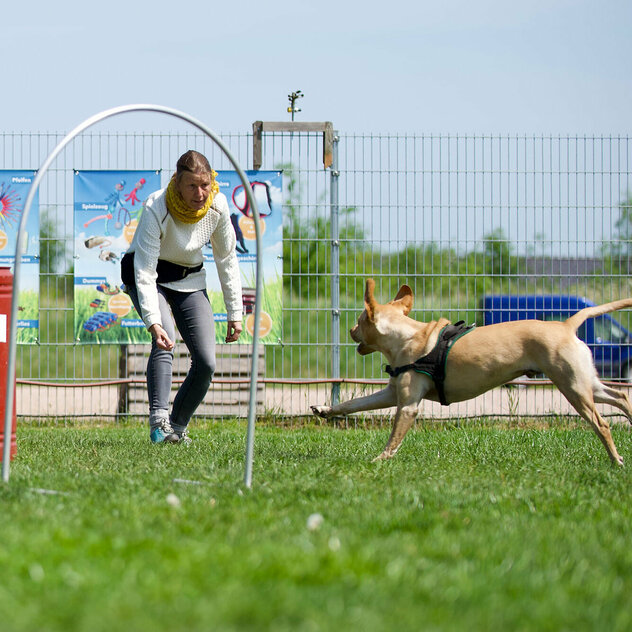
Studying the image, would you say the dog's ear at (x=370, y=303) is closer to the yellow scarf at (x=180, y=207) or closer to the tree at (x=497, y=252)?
the yellow scarf at (x=180, y=207)

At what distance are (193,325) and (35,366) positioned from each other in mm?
4224

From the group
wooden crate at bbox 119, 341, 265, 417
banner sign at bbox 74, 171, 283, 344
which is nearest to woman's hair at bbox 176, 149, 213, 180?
banner sign at bbox 74, 171, 283, 344

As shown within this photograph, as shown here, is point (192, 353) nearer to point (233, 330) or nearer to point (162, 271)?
point (233, 330)

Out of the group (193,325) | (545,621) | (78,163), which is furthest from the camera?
(78,163)

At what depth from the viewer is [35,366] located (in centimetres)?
997

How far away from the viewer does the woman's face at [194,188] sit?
5.88 meters

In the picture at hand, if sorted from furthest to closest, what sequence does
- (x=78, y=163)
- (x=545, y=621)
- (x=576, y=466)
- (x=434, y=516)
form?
(x=78, y=163) → (x=576, y=466) → (x=434, y=516) → (x=545, y=621)

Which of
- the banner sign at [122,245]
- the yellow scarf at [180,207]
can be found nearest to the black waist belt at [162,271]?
the yellow scarf at [180,207]

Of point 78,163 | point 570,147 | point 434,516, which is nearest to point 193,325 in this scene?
point 434,516

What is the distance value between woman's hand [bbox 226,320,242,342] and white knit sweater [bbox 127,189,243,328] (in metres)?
0.03

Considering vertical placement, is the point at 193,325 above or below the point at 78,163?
below

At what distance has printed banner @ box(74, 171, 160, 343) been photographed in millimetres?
9625

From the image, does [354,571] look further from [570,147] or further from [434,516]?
[570,147]

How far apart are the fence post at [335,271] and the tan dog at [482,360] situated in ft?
12.3
